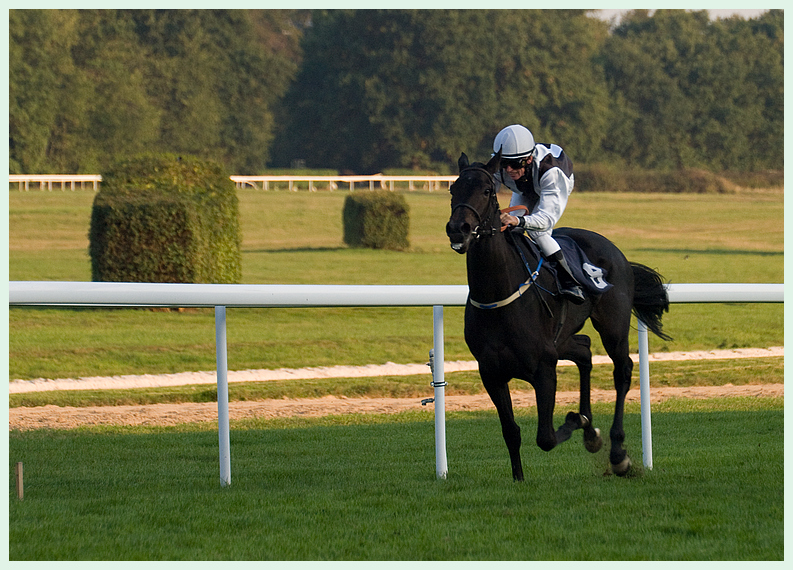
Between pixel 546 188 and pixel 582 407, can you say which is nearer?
pixel 546 188

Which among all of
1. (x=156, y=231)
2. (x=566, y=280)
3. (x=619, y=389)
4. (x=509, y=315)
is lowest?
(x=619, y=389)

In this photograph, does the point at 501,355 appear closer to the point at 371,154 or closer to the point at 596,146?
the point at 371,154

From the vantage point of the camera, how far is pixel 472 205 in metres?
3.96

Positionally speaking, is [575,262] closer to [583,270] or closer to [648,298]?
[583,270]

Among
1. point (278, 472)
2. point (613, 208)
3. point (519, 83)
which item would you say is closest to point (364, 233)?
point (613, 208)

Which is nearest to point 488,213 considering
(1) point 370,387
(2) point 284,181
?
(1) point 370,387

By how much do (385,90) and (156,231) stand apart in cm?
3189

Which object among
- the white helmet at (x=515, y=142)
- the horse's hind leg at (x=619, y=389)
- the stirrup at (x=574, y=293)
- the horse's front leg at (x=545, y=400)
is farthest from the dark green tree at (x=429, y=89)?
the horse's front leg at (x=545, y=400)

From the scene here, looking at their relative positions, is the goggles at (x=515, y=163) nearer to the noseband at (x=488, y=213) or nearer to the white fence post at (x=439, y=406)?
the noseband at (x=488, y=213)

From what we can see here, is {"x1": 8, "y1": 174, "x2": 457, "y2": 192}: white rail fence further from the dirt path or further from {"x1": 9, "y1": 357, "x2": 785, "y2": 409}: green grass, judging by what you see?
the dirt path

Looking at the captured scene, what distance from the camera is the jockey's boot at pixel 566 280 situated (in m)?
4.50

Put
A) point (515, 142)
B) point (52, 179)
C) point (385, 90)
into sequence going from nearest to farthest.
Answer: point (515, 142), point (52, 179), point (385, 90)

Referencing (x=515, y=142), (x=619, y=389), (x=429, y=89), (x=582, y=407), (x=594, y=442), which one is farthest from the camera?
(x=429, y=89)

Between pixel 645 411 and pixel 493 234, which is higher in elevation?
pixel 493 234
